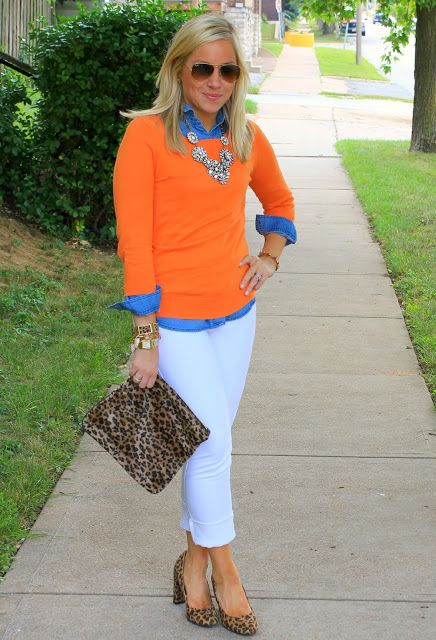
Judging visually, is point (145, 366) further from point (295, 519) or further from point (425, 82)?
point (425, 82)

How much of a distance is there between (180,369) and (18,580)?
1.17 metres

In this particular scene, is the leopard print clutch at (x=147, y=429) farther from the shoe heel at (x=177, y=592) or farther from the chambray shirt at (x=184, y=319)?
the shoe heel at (x=177, y=592)

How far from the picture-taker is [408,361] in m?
6.80

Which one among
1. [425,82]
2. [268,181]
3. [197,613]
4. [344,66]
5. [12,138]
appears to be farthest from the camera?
[344,66]

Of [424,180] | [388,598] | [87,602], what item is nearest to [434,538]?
[388,598]

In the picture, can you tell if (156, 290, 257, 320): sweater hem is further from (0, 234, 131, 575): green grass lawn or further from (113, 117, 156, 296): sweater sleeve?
(0, 234, 131, 575): green grass lawn

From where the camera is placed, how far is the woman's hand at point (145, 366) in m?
3.27

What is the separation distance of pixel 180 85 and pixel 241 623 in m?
1.71

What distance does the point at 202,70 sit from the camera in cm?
330

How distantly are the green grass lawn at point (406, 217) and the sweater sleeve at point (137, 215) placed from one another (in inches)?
128

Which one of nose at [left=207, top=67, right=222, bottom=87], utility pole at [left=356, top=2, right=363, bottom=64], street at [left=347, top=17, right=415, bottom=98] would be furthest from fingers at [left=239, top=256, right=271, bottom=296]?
utility pole at [left=356, top=2, right=363, bottom=64]

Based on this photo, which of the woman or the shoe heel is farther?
the shoe heel

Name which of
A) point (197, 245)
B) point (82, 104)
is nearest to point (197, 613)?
point (197, 245)

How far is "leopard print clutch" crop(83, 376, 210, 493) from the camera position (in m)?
3.30
